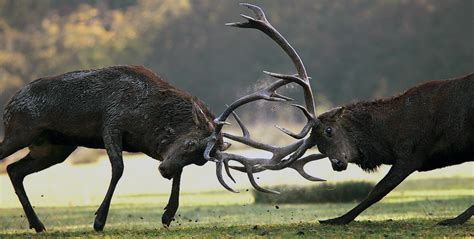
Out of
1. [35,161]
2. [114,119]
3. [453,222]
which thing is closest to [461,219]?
[453,222]

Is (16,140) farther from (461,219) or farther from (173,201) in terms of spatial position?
(461,219)

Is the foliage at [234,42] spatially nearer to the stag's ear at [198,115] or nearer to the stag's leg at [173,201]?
the stag's leg at [173,201]

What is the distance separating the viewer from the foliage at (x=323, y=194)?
81.1 feet

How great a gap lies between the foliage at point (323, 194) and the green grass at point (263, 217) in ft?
1.28

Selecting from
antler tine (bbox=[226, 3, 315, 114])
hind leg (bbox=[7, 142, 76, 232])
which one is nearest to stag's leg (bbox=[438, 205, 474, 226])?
antler tine (bbox=[226, 3, 315, 114])

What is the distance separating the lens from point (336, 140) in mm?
15500

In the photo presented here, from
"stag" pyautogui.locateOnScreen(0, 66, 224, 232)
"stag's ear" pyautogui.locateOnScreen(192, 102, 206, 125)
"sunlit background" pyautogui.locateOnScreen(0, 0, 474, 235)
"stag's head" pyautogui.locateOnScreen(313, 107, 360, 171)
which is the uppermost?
"stag's head" pyautogui.locateOnScreen(313, 107, 360, 171)

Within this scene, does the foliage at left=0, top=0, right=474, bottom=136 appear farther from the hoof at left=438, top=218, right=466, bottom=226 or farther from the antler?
the hoof at left=438, top=218, right=466, bottom=226

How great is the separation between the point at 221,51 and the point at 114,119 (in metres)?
27.7

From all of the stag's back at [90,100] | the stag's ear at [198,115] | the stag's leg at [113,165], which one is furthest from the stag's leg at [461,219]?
the stag's leg at [113,165]

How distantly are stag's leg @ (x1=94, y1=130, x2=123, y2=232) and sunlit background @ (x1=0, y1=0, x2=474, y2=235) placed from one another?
1680 cm

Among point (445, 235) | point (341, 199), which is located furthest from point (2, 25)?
point (445, 235)

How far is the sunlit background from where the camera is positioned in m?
37.2

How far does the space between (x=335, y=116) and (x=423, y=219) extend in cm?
217
